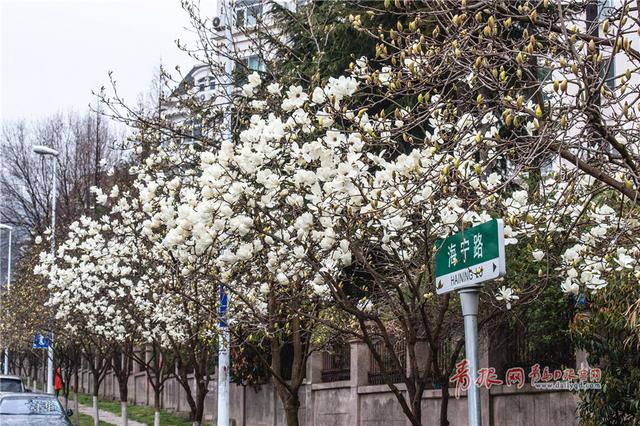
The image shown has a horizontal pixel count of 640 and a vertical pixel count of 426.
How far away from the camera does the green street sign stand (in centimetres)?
573

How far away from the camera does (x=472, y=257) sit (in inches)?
236

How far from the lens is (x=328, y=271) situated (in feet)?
29.7

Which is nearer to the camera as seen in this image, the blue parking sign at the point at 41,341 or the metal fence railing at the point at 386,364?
the metal fence railing at the point at 386,364

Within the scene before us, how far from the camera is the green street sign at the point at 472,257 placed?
5.73m

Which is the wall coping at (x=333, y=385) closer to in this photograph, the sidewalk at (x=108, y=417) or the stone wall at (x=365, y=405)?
the stone wall at (x=365, y=405)

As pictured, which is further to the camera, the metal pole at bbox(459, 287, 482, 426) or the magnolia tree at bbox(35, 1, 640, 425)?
the magnolia tree at bbox(35, 1, 640, 425)

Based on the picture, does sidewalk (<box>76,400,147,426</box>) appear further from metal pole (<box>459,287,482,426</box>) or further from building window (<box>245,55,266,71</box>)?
metal pole (<box>459,287,482,426</box>)

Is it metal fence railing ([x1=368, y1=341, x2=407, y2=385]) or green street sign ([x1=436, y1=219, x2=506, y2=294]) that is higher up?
green street sign ([x1=436, y1=219, x2=506, y2=294])

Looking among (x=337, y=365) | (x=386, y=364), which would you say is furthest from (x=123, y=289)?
(x=386, y=364)

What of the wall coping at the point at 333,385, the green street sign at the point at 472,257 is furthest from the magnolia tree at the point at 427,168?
the wall coping at the point at 333,385

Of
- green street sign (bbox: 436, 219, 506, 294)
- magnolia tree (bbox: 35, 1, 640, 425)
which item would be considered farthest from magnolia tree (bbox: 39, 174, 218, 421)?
green street sign (bbox: 436, 219, 506, 294)

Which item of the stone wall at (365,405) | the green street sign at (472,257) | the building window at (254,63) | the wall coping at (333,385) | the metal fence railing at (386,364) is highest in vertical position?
the building window at (254,63)

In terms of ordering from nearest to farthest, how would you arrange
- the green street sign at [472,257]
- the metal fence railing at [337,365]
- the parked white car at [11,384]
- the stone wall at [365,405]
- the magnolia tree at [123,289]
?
the green street sign at [472,257]
the stone wall at [365,405]
the magnolia tree at [123,289]
the metal fence railing at [337,365]
the parked white car at [11,384]

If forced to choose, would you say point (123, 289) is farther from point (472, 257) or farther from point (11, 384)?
point (472, 257)
